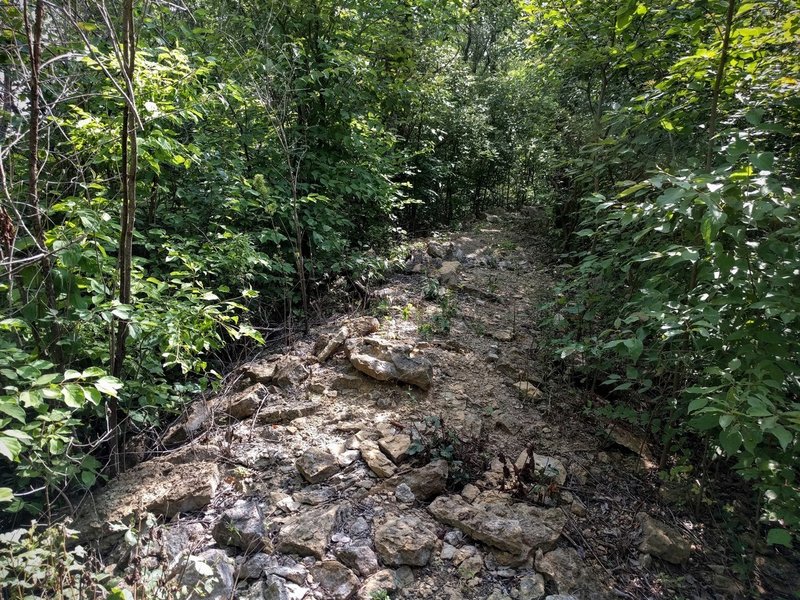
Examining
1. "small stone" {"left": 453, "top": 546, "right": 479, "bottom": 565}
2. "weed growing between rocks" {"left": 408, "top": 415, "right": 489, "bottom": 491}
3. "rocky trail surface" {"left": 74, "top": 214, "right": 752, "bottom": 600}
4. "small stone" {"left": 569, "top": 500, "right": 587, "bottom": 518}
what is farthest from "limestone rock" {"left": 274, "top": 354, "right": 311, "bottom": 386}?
"small stone" {"left": 569, "top": 500, "right": 587, "bottom": 518}

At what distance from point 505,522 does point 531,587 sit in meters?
0.31

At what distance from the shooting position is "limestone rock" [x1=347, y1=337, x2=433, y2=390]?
3.52 meters

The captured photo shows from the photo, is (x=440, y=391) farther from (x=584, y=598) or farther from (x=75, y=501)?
(x=75, y=501)

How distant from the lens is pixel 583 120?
623 centimetres

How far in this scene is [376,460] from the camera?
2.84m

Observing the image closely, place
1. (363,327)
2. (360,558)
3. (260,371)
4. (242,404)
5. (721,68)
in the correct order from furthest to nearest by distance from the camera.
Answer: (363,327)
(260,371)
(242,404)
(721,68)
(360,558)

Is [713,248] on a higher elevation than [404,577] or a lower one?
higher

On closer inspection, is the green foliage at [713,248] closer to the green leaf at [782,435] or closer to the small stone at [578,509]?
the green leaf at [782,435]

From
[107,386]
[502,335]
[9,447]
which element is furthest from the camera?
[502,335]

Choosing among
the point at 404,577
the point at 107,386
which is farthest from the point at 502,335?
the point at 107,386

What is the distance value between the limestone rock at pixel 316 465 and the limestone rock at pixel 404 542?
522mm

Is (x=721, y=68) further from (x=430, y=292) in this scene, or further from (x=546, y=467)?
(x=430, y=292)

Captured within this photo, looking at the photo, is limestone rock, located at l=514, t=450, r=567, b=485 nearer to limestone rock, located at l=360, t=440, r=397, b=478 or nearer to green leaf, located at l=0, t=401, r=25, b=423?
limestone rock, located at l=360, t=440, r=397, b=478

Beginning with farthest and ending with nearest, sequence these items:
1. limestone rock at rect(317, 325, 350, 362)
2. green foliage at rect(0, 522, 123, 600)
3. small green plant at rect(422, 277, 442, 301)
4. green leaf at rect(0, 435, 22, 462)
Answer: small green plant at rect(422, 277, 442, 301)
limestone rock at rect(317, 325, 350, 362)
green foliage at rect(0, 522, 123, 600)
green leaf at rect(0, 435, 22, 462)
